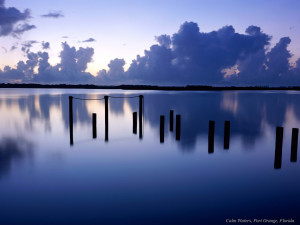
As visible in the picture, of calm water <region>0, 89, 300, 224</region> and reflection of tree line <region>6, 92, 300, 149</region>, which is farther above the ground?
calm water <region>0, 89, 300, 224</region>

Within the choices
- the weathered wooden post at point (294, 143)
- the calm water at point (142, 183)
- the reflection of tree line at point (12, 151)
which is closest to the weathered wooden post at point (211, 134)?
the calm water at point (142, 183)

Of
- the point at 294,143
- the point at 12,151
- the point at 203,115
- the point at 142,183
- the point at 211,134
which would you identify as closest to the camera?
the point at 142,183

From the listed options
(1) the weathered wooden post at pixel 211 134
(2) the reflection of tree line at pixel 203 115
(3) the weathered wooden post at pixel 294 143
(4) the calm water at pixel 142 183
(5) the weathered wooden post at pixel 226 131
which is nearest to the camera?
(4) the calm water at pixel 142 183

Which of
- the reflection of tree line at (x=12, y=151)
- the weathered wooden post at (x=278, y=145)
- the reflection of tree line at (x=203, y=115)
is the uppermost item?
the weathered wooden post at (x=278, y=145)

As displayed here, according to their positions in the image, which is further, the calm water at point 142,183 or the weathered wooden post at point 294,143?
the weathered wooden post at point 294,143

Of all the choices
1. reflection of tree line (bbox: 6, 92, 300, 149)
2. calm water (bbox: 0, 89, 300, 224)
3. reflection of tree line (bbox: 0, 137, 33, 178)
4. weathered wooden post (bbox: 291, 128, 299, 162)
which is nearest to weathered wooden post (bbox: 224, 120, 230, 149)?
calm water (bbox: 0, 89, 300, 224)

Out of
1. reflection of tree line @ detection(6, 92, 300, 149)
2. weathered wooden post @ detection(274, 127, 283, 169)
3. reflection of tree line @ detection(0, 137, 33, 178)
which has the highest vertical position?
weathered wooden post @ detection(274, 127, 283, 169)

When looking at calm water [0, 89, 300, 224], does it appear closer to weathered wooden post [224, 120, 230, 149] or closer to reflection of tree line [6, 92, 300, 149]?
weathered wooden post [224, 120, 230, 149]

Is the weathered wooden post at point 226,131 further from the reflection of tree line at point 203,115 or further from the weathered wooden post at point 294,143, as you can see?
the reflection of tree line at point 203,115

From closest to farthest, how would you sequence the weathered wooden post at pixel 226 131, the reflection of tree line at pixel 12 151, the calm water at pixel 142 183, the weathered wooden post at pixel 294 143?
the calm water at pixel 142 183 < the weathered wooden post at pixel 294 143 < the reflection of tree line at pixel 12 151 < the weathered wooden post at pixel 226 131

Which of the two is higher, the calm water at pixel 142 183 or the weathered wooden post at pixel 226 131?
the weathered wooden post at pixel 226 131

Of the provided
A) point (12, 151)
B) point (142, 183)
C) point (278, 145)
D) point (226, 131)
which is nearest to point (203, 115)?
point (226, 131)

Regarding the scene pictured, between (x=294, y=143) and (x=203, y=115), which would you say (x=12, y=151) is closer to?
(x=294, y=143)

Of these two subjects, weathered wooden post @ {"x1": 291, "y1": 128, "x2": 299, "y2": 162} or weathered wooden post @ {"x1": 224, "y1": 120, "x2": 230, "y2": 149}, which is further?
weathered wooden post @ {"x1": 224, "y1": 120, "x2": 230, "y2": 149}
